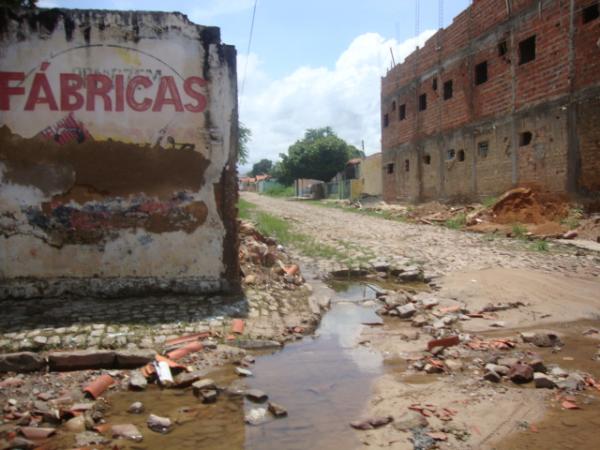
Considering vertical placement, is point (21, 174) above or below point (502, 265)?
above

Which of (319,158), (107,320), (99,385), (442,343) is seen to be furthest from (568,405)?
Result: (319,158)

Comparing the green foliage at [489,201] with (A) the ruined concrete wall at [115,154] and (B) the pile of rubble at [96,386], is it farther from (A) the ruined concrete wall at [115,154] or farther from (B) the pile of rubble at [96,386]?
(B) the pile of rubble at [96,386]

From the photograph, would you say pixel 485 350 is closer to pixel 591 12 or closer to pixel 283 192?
pixel 591 12

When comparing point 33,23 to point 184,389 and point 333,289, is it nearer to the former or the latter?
point 184,389

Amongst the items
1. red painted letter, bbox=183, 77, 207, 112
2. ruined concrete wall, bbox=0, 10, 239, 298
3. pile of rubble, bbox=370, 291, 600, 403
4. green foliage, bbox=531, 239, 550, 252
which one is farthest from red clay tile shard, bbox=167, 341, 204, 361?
green foliage, bbox=531, 239, 550, 252

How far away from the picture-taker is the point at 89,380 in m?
4.24

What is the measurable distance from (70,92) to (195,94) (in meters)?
1.52

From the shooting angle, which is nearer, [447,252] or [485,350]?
[485,350]

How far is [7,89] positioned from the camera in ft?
19.4

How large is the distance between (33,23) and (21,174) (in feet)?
6.06

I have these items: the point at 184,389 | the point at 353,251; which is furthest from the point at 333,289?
the point at 184,389

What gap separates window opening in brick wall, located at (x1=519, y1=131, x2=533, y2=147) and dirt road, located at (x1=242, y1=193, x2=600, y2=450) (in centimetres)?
543

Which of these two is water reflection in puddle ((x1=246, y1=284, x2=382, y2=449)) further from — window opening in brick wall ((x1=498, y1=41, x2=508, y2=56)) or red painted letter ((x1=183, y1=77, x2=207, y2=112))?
window opening in brick wall ((x1=498, y1=41, x2=508, y2=56))

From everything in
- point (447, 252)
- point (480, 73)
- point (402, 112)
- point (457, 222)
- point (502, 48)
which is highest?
point (502, 48)
